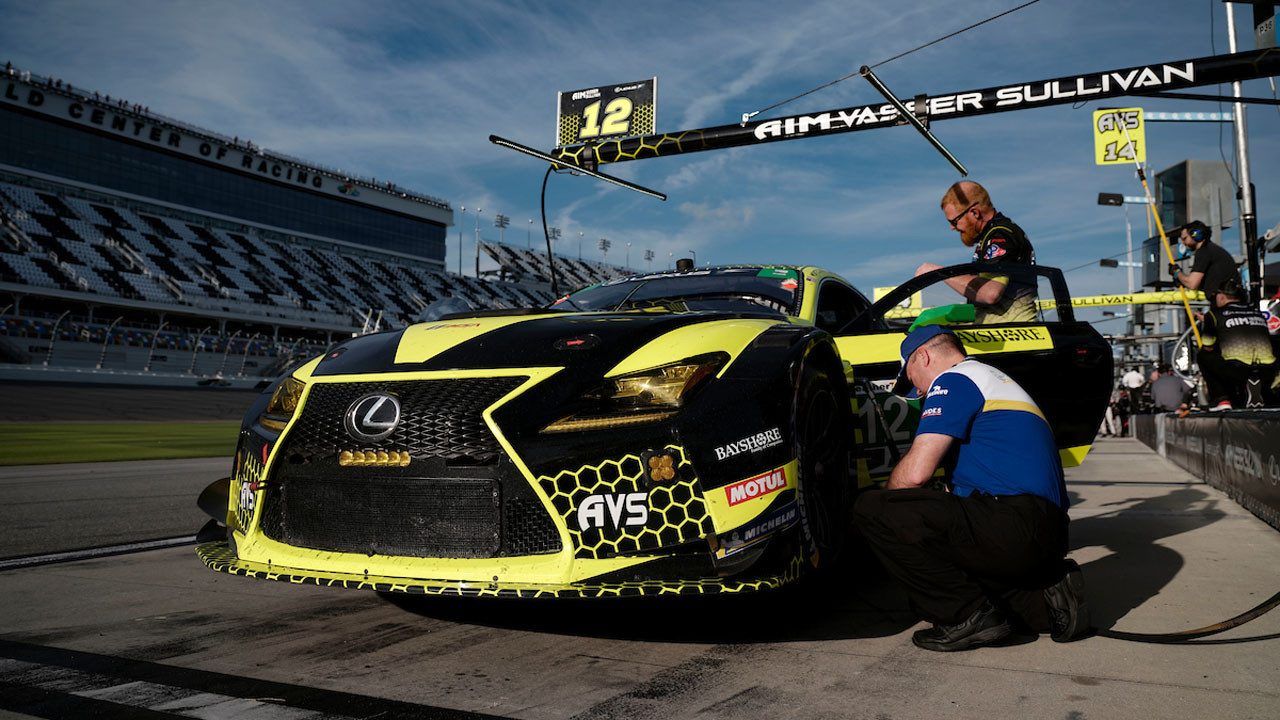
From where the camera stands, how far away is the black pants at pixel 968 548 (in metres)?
2.62

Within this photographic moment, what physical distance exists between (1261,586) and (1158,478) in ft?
18.9

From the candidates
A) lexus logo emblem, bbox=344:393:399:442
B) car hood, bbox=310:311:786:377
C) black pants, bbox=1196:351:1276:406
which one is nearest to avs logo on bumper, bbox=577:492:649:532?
car hood, bbox=310:311:786:377

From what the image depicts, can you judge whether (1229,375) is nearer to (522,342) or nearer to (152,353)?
(522,342)

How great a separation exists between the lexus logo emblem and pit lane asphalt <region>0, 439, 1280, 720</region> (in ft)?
2.05

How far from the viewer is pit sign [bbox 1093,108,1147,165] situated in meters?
12.5

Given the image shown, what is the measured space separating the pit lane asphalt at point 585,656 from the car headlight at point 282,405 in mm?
649

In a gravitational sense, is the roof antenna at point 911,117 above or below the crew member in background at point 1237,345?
above

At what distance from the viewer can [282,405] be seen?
292 centimetres

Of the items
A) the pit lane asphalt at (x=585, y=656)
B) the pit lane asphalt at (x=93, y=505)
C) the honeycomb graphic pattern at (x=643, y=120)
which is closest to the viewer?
the pit lane asphalt at (x=585, y=656)

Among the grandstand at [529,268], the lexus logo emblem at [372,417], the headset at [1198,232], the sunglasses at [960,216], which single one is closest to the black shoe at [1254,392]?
the headset at [1198,232]

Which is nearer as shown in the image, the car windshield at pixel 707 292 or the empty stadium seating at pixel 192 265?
the car windshield at pixel 707 292

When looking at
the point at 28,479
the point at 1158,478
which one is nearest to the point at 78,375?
the point at 28,479

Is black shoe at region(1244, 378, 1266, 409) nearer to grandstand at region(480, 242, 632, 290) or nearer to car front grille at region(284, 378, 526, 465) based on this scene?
car front grille at region(284, 378, 526, 465)

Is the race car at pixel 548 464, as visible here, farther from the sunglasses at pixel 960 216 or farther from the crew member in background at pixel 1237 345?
the crew member in background at pixel 1237 345
